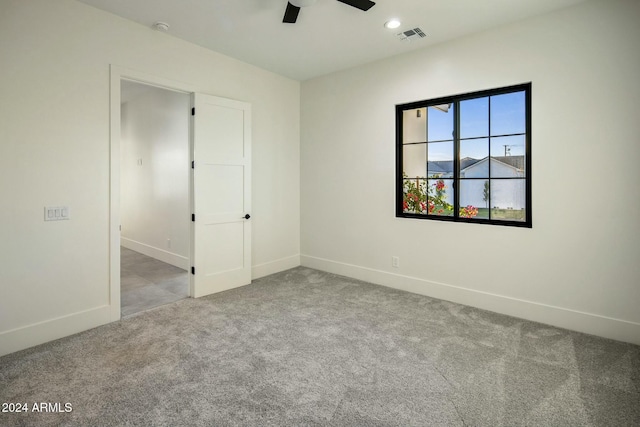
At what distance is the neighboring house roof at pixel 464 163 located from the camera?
3.75m

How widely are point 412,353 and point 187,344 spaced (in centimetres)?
180

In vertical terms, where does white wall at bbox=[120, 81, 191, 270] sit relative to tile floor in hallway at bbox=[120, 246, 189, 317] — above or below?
above

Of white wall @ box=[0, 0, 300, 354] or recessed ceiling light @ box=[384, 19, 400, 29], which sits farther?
recessed ceiling light @ box=[384, 19, 400, 29]

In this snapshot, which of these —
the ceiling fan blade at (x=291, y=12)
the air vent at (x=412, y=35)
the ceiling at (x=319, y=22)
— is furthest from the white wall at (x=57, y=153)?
the air vent at (x=412, y=35)

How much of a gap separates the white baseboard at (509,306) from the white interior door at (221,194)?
1.48 metres

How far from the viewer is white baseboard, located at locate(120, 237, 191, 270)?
199 inches

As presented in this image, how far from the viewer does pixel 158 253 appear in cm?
558

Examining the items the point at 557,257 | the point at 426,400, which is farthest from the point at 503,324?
the point at 426,400

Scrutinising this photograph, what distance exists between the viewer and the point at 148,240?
5.84 metres

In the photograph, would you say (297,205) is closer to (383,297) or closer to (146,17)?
(383,297)

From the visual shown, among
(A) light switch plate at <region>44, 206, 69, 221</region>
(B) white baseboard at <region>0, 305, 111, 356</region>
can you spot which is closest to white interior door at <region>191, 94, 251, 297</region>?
(B) white baseboard at <region>0, 305, 111, 356</region>

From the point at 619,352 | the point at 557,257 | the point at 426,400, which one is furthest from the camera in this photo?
the point at 557,257

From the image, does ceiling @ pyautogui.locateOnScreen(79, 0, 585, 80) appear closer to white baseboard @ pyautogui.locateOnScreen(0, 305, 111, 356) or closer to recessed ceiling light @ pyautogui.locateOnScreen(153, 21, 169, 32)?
recessed ceiling light @ pyautogui.locateOnScreen(153, 21, 169, 32)

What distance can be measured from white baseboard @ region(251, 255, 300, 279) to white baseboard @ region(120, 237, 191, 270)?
1166mm
